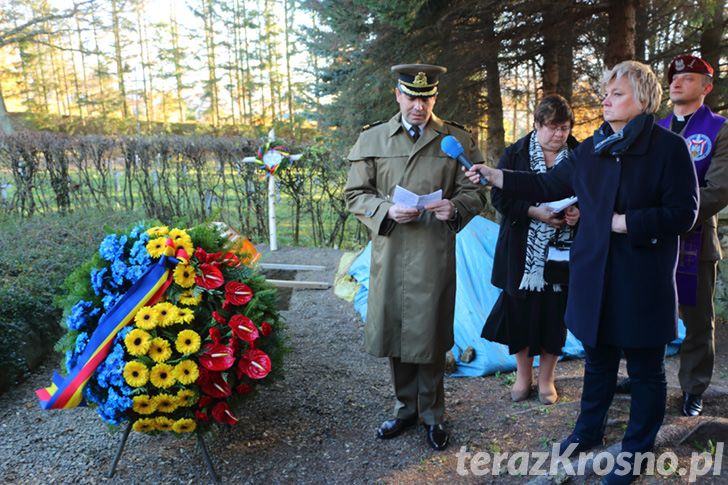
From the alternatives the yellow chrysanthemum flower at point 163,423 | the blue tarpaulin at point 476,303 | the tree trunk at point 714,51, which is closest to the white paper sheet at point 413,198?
the yellow chrysanthemum flower at point 163,423

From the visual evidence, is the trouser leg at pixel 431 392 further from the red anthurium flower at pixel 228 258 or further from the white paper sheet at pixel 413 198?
the red anthurium flower at pixel 228 258

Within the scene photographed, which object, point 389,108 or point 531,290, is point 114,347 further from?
point 389,108

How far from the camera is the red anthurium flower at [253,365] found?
253 cm

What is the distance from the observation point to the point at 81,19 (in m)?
16.4

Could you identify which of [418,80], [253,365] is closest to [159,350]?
[253,365]

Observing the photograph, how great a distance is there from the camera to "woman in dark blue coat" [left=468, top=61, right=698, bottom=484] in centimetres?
203

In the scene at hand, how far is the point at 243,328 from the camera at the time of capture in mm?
2529

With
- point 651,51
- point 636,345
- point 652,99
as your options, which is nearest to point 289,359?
point 636,345

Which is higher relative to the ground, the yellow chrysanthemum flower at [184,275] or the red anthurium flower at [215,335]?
the yellow chrysanthemum flower at [184,275]

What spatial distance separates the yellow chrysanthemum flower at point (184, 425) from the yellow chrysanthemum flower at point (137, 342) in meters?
0.38

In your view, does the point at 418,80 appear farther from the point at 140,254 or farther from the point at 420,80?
the point at 140,254

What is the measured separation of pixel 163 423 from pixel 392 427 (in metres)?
1.30

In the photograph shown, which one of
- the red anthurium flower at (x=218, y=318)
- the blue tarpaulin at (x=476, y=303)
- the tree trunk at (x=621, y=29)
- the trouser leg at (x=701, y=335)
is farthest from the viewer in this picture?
the tree trunk at (x=621, y=29)

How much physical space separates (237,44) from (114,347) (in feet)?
105
